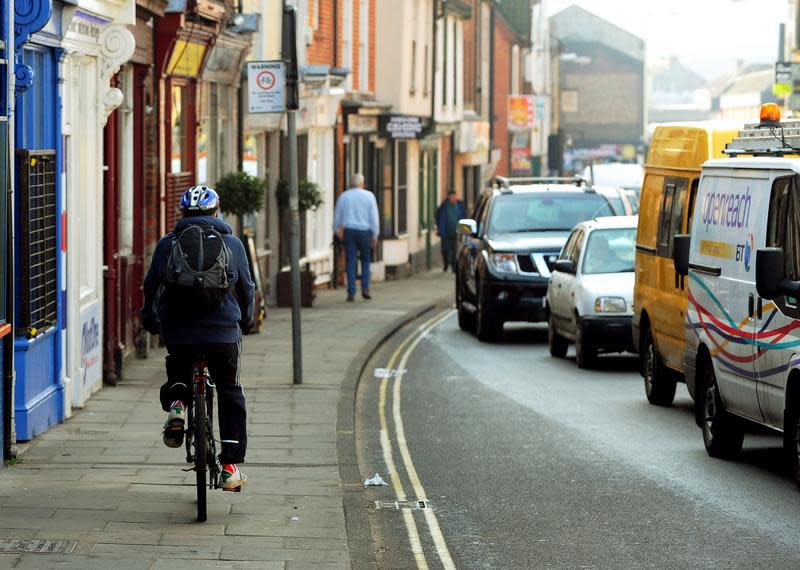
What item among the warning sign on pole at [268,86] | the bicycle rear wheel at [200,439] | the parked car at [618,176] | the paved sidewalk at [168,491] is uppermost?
the warning sign on pole at [268,86]

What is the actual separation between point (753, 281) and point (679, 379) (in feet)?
12.7

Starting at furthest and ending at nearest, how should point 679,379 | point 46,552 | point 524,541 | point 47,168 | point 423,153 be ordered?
1. point 423,153
2. point 679,379
3. point 47,168
4. point 524,541
5. point 46,552

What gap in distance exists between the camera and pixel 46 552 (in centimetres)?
824

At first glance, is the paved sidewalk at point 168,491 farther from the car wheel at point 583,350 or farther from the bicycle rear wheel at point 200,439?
the car wheel at point 583,350

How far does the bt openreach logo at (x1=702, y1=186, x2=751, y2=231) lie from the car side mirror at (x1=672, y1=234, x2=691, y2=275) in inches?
25.1

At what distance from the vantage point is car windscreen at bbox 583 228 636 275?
775 inches

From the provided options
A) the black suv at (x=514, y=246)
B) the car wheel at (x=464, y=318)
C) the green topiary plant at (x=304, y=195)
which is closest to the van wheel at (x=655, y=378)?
the black suv at (x=514, y=246)

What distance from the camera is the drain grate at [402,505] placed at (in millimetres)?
10383

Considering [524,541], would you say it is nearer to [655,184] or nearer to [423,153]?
[655,184]

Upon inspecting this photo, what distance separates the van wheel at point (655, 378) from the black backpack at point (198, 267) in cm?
700

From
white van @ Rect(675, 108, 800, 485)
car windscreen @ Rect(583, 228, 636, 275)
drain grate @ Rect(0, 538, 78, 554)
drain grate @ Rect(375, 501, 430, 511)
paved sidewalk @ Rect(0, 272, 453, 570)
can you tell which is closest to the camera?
drain grate @ Rect(0, 538, 78, 554)

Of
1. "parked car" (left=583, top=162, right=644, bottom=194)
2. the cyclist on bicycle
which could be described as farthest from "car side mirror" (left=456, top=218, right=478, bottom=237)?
"parked car" (left=583, top=162, right=644, bottom=194)

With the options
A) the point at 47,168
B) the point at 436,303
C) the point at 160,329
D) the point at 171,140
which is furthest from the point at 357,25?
the point at 160,329

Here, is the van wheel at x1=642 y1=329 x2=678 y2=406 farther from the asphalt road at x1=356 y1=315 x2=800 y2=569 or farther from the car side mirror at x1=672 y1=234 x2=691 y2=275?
the car side mirror at x1=672 y1=234 x2=691 y2=275
